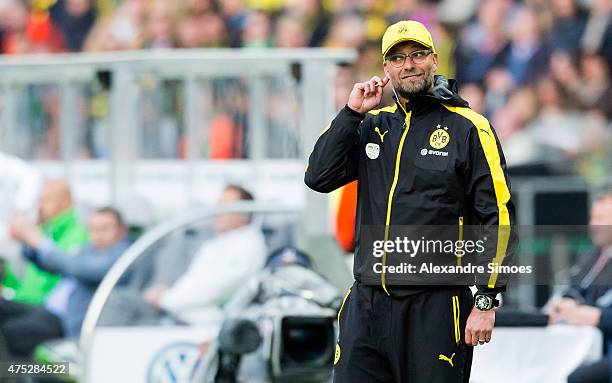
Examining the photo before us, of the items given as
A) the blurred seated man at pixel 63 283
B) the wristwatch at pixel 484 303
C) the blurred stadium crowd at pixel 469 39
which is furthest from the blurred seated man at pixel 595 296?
the blurred stadium crowd at pixel 469 39

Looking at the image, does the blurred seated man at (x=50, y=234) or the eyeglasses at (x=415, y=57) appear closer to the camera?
the eyeglasses at (x=415, y=57)

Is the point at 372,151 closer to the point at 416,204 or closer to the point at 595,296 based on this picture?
the point at 416,204

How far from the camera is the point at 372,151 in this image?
5.24 meters

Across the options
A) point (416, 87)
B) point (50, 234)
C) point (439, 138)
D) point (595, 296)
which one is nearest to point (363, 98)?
point (416, 87)

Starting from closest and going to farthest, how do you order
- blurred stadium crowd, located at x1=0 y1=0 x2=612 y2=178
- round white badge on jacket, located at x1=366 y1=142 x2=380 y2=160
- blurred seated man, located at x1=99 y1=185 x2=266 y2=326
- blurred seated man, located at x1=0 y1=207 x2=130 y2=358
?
round white badge on jacket, located at x1=366 y1=142 x2=380 y2=160 < blurred seated man, located at x1=99 y1=185 x2=266 y2=326 < blurred seated man, located at x1=0 y1=207 x2=130 y2=358 < blurred stadium crowd, located at x1=0 y1=0 x2=612 y2=178

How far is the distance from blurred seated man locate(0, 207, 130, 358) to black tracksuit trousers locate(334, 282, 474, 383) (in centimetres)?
350

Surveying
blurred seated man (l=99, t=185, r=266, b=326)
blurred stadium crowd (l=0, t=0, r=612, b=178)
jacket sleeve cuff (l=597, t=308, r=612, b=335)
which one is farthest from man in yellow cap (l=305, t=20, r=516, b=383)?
blurred stadium crowd (l=0, t=0, r=612, b=178)

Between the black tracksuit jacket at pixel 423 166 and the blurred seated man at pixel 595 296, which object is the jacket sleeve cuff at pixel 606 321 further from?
the black tracksuit jacket at pixel 423 166

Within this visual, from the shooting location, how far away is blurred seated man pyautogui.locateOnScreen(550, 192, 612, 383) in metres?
7.15

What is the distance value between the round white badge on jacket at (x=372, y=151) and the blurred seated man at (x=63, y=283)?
352cm

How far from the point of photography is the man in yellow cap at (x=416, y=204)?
5.05m

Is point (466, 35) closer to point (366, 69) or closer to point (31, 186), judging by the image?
point (366, 69)

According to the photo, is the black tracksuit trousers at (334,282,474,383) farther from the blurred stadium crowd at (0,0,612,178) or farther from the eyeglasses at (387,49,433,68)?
the blurred stadium crowd at (0,0,612,178)

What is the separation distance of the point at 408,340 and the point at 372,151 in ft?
2.45
